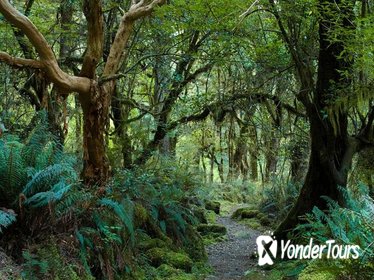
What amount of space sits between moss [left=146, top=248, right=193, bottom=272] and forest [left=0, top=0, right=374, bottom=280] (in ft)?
0.08

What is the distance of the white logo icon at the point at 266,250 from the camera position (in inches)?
271

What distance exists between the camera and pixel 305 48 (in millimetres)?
7637

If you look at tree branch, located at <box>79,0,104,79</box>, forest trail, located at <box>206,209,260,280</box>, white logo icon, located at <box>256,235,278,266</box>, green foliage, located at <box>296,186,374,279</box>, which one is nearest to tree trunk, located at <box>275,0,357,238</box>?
white logo icon, located at <box>256,235,278,266</box>

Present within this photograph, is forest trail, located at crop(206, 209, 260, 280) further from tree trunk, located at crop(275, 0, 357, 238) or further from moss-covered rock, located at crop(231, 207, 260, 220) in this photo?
moss-covered rock, located at crop(231, 207, 260, 220)

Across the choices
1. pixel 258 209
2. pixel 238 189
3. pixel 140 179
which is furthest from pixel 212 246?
pixel 238 189

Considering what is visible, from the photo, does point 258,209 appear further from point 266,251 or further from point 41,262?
point 41,262

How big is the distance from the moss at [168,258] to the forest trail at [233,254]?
0.39 metres

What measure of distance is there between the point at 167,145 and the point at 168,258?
5841 millimetres

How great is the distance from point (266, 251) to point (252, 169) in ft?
42.2

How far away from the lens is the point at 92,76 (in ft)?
18.1

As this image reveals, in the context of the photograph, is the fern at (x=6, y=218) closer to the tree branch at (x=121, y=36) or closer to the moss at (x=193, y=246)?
the tree branch at (x=121, y=36)

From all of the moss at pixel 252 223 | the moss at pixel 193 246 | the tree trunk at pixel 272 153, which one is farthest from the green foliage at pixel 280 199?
the moss at pixel 193 246

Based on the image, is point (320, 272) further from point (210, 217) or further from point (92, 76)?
point (210, 217)

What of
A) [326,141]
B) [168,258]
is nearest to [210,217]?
[326,141]
